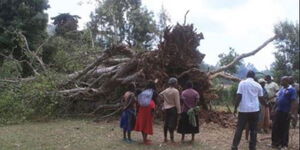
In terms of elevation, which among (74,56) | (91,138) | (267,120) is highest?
(74,56)

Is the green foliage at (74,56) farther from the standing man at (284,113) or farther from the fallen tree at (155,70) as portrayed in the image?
the standing man at (284,113)

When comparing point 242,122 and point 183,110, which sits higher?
point 183,110

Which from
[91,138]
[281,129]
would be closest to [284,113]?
[281,129]

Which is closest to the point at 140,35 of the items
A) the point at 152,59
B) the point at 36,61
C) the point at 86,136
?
the point at 36,61

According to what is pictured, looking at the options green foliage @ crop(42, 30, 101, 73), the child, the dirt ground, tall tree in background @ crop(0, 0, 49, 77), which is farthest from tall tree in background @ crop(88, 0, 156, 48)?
the child

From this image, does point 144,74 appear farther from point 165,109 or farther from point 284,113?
point 284,113

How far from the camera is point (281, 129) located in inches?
376

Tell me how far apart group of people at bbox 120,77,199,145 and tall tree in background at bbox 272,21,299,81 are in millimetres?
14754

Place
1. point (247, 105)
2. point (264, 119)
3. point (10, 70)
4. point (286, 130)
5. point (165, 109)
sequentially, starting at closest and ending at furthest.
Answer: point (247, 105) < point (286, 130) < point (165, 109) < point (264, 119) < point (10, 70)

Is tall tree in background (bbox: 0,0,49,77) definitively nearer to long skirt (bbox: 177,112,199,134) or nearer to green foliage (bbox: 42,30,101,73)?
green foliage (bbox: 42,30,101,73)

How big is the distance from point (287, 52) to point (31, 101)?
15006 mm

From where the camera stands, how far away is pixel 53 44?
2200 centimetres

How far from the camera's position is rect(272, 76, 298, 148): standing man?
30.0 ft

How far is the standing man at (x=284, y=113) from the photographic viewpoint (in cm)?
915
